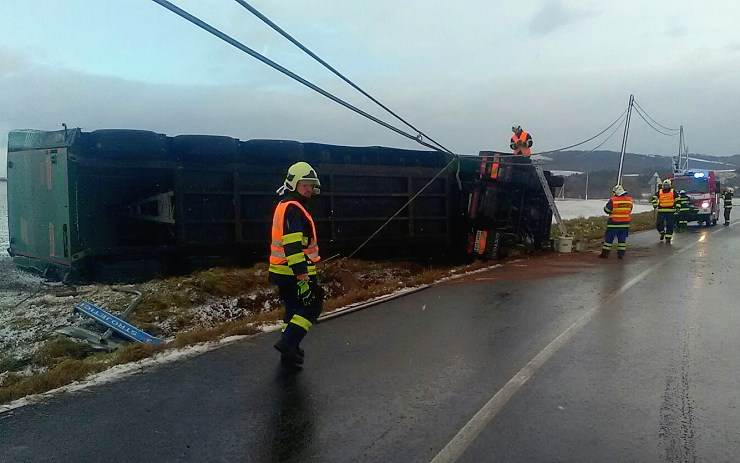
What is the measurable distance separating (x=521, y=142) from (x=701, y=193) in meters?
15.2

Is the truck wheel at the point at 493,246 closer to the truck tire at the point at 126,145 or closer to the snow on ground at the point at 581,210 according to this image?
the truck tire at the point at 126,145

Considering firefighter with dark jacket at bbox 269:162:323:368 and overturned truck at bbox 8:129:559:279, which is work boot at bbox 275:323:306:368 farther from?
overturned truck at bbox 8:129:559:279

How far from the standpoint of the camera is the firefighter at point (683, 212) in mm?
21991

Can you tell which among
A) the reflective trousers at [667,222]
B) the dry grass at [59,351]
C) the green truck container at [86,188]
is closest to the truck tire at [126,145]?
the green truck container at [86,188]

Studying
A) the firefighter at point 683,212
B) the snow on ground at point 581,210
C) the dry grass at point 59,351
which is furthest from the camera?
the snow on ground at point 581,210

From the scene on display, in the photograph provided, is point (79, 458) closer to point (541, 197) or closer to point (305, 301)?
point (305, 301)

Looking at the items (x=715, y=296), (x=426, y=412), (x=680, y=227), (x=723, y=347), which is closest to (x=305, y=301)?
(x=426, y=412)

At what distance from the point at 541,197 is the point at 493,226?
7.76 ft

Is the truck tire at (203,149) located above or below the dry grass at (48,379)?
above

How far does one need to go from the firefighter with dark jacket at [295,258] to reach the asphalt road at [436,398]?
0.35 meters

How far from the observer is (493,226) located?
13188 mm

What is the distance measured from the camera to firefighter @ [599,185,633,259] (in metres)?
13.4

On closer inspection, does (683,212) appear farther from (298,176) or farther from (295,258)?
(295,258)

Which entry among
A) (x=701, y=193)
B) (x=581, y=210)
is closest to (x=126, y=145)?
(x=701, y=193)
